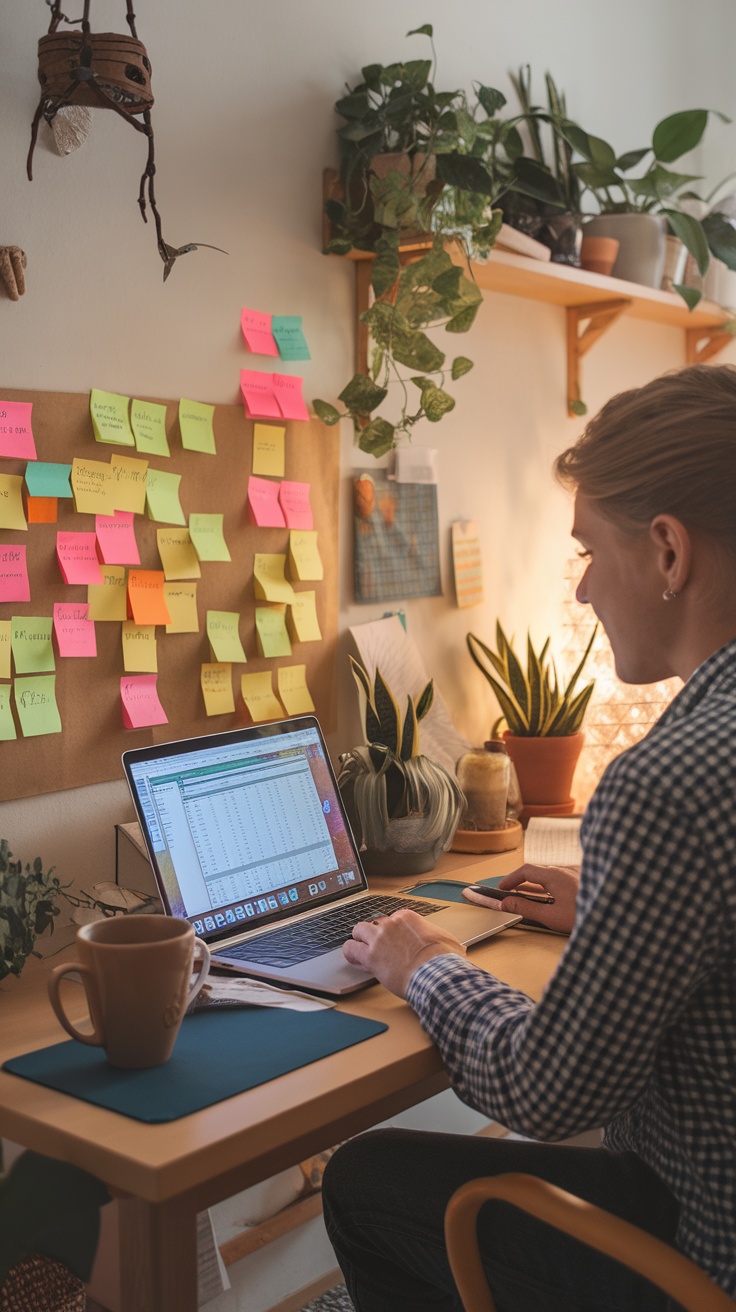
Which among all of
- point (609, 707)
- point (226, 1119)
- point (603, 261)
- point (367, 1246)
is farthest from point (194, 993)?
point (603, 261)

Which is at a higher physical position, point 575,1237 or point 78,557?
point 78,557

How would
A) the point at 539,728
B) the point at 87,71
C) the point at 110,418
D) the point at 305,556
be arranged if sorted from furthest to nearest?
the point at 539,728, the point at 305,556, the point at 110,418, the point at 87,71

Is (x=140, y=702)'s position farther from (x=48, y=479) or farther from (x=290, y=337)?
(x=290, y=337)

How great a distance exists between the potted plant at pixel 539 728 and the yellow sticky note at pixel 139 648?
0.78 meters

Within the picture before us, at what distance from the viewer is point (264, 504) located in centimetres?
184

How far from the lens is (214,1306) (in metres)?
1.80

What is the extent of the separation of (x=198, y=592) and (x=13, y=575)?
32 centimetres

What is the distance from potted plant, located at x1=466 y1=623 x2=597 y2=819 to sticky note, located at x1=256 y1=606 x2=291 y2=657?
1.67 ft

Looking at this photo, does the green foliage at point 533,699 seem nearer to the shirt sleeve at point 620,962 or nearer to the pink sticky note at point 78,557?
the pink sticky note at point 78,557

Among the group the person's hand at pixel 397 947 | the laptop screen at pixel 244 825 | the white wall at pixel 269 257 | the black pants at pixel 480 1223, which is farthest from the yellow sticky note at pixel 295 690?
the black pants at pixel 480 1223

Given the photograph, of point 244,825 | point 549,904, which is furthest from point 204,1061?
point 549,904

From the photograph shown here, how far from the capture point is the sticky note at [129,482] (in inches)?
63.6

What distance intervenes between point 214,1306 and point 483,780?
907mm

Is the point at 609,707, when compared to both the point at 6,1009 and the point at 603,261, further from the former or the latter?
the point at 6,1009
